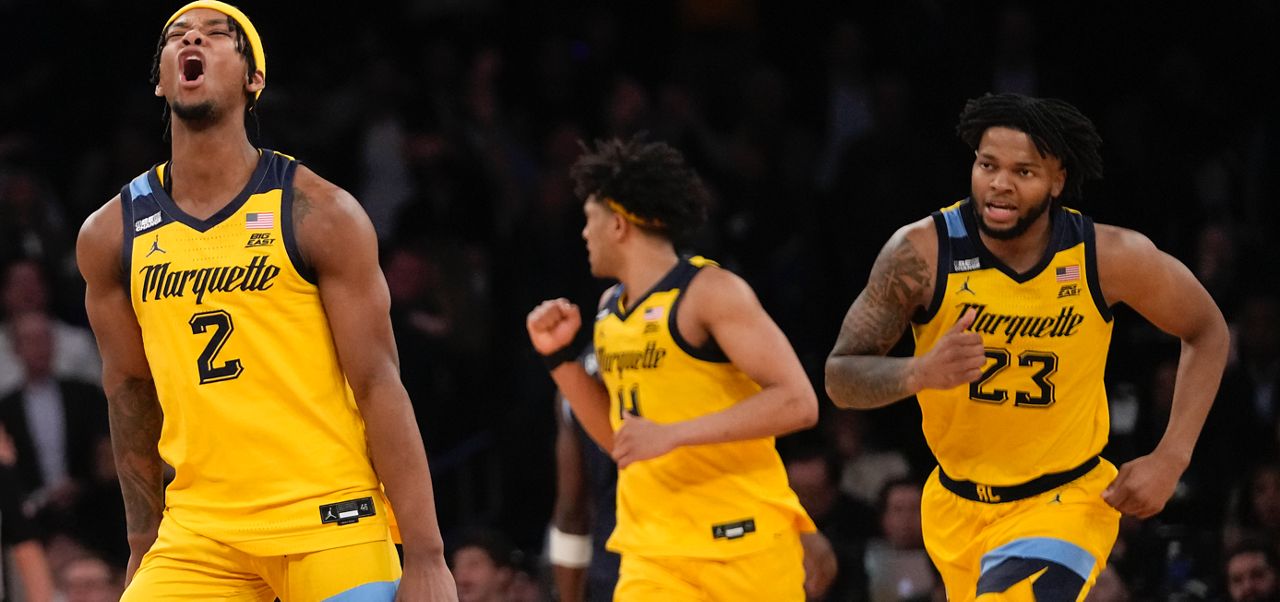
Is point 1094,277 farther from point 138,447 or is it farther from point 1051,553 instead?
point 138,447

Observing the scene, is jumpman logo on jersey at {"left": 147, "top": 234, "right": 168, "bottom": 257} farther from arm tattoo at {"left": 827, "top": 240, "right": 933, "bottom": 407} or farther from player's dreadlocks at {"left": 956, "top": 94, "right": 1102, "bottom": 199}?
player's dreadlocks at {"left": 956, "top": 94, "right": 1102, "bottom": 199}

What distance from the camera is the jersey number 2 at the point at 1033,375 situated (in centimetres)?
539

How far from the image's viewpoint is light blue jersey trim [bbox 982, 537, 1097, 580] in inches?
206

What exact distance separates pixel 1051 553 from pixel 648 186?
1914 millimetres

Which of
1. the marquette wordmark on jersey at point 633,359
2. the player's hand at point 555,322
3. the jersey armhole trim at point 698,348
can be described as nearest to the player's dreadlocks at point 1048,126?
the jersey armhole trim at point 698,348

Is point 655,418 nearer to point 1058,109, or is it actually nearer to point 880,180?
point 1058,109

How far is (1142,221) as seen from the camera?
9.90 meters

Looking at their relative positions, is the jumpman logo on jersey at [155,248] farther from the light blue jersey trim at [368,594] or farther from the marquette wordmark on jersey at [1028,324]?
the marquette wordmark on jersey at [1028,324]

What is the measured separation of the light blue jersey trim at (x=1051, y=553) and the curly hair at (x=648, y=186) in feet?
5.48

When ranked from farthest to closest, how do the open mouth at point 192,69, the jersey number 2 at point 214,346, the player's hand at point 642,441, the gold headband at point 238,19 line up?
the player's hand at point 642,441 < the gold headband at point 238,19 < the open mouth at point 192,69 < the jersey number 2 at point 214,346

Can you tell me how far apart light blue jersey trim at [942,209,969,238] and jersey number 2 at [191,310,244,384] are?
2426 millimetres

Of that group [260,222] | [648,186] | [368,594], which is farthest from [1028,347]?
[260,222]

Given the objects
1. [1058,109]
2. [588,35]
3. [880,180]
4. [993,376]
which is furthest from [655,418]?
[588,35]

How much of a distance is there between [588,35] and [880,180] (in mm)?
2376
